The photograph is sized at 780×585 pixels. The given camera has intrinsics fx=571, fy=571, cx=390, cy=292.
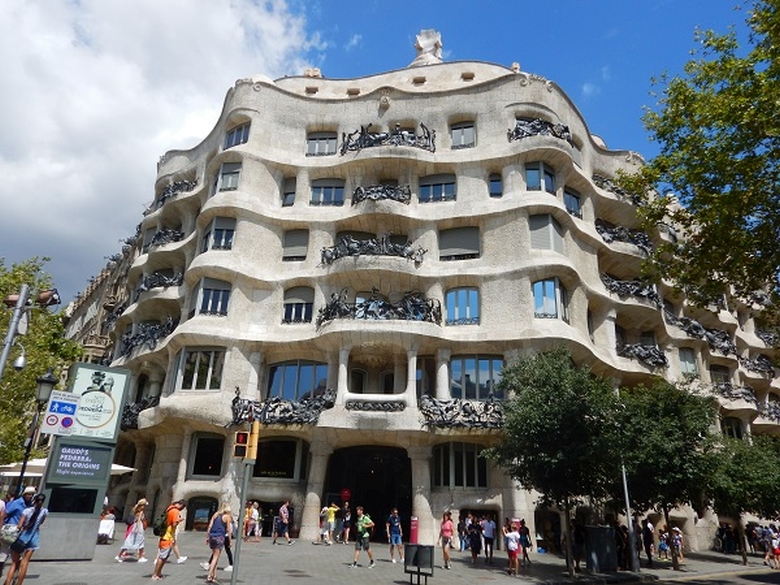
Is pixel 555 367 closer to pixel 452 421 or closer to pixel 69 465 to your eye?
pixel 452 421

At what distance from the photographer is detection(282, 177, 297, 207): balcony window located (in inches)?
1253

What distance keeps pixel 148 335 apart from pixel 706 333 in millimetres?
34099

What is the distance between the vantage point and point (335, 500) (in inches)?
1068

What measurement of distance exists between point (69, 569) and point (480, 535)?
13727 mm

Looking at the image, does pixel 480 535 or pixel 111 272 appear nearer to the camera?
pixel 480 535

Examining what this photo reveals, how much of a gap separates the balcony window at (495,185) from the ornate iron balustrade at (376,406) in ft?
40.5

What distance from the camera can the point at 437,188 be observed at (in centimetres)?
3106

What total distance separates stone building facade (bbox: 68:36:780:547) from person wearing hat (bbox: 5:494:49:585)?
47.0 ft

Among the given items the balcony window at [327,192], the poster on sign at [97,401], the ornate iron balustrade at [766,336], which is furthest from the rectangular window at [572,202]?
the poster on sign at [97,401]

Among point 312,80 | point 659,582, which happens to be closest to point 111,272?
point 312,80

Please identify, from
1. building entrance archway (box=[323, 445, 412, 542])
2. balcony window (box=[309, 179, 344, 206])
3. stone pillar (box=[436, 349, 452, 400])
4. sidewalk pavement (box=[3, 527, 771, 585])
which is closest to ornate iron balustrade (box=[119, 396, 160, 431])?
sidewalk pavement (box=[3, 527, 771, 585])

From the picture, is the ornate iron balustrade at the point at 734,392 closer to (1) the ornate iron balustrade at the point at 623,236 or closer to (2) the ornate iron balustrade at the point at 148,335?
(1) the ornate iron balustrade at the point at 623,236

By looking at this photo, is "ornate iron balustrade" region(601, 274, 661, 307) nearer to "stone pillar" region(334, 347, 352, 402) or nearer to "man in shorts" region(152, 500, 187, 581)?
"stone pillar" region(334, 347, 352, 402)

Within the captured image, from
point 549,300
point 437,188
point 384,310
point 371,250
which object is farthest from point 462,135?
point 384,310
